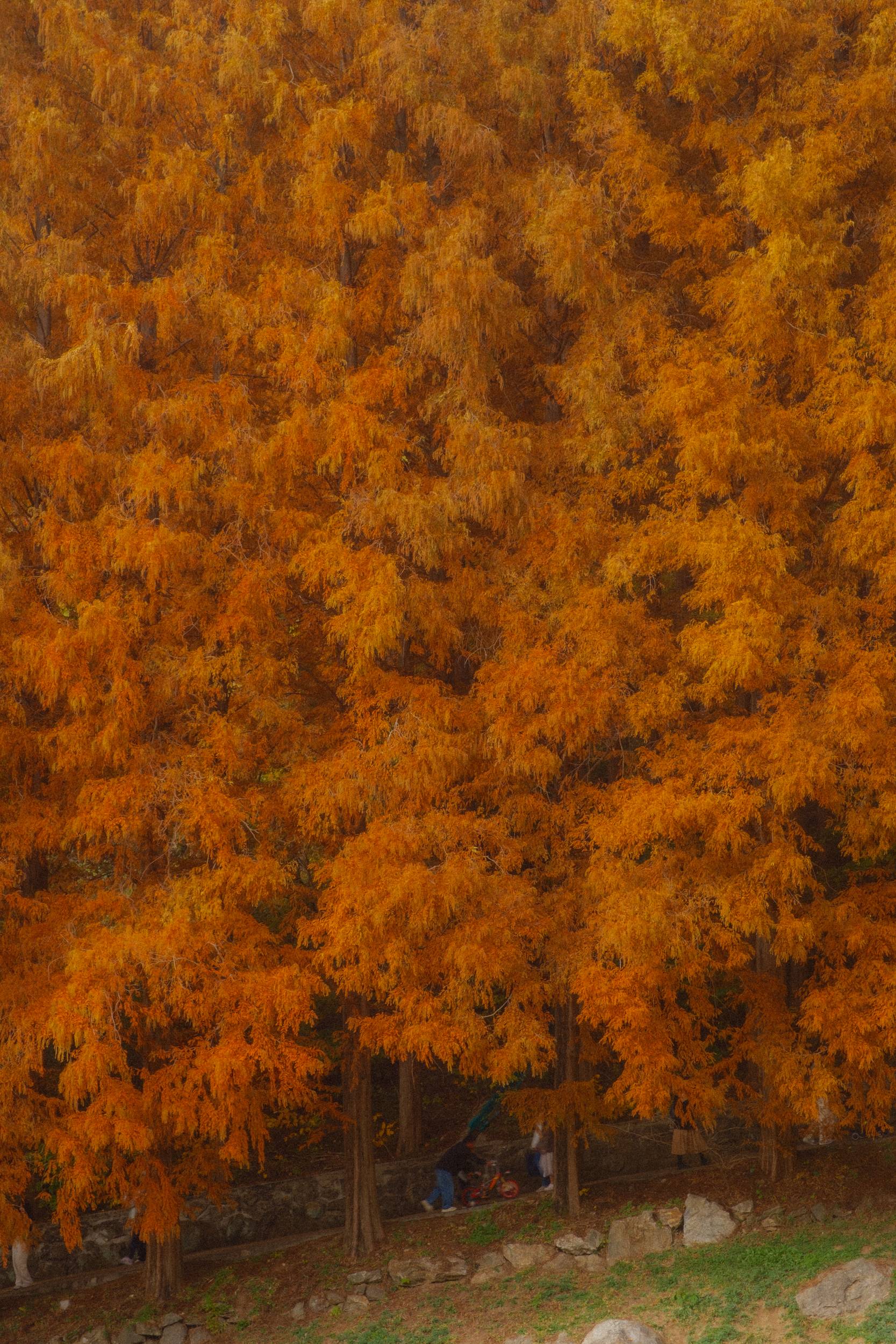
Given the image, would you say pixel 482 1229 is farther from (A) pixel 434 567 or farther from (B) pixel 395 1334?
(A) pixel 434 567

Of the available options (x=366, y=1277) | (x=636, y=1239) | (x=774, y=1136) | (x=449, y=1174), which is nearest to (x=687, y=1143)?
(x=774, y=1136)

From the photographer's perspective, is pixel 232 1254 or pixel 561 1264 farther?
pixel 232 1254

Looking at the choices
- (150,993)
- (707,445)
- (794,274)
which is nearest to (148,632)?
(150,993)

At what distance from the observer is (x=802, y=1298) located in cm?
879

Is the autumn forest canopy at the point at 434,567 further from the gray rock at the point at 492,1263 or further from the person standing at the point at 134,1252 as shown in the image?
the person standing at the point at 134,1252

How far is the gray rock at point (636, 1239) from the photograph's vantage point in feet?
33.7

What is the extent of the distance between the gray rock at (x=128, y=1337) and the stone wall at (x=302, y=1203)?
1.19 metres

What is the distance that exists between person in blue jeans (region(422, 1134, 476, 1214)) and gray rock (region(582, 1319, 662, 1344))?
3.17 m

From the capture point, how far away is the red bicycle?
11.9 m

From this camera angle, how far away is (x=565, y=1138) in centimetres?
1129

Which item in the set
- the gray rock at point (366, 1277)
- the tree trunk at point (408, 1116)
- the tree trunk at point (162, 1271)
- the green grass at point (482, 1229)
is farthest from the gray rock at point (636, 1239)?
the tree trunk at point (162, 1271)

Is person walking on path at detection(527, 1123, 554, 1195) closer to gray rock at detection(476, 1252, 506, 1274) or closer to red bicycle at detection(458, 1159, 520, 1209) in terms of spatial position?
red bicycle at detection(458, 1159, 520, 1209)

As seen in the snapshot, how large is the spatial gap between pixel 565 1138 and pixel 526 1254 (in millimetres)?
1135

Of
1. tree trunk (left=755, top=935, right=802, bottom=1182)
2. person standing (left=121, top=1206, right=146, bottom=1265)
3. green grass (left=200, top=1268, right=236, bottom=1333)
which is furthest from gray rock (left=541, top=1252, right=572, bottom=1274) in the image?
person standing (left=121, top=1206, right=146, bottom=1265)
